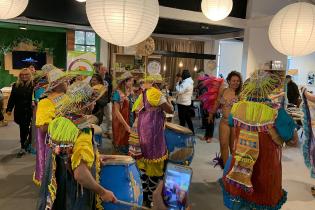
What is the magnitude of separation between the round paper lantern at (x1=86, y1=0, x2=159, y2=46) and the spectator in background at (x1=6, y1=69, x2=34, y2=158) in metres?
2.79

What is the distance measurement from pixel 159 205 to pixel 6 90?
7.14 m

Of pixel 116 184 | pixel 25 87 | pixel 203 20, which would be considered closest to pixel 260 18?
pixel 203 20

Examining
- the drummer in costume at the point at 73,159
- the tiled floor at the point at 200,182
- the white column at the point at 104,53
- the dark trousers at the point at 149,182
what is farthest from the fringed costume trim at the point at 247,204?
the white column at the point at 104,53

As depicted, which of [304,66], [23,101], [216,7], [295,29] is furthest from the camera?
[304,66]

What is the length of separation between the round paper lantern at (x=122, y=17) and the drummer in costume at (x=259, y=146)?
880 millimetres

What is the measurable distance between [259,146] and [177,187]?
130 centimetres

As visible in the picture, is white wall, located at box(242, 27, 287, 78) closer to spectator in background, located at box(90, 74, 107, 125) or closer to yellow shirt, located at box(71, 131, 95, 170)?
spectator in background, located at box(90, 74, 107, 125)

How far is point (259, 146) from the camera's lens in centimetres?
208

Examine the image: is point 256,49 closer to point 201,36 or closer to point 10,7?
point 201,36

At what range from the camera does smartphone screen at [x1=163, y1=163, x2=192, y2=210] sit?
92 centimetres

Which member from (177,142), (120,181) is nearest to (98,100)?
(177,142)

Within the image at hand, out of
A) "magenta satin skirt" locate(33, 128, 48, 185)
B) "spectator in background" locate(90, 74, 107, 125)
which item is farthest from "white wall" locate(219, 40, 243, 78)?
"magenta satin skirt" locate(33, 128, 48, 185)

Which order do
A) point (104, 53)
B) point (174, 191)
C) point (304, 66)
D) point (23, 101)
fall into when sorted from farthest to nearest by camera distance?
point (304, 66)
point (104, 53)
point (23, 101)
point (174, 191)

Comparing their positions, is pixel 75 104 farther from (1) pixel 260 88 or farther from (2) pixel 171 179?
(1) pixel 260 88
